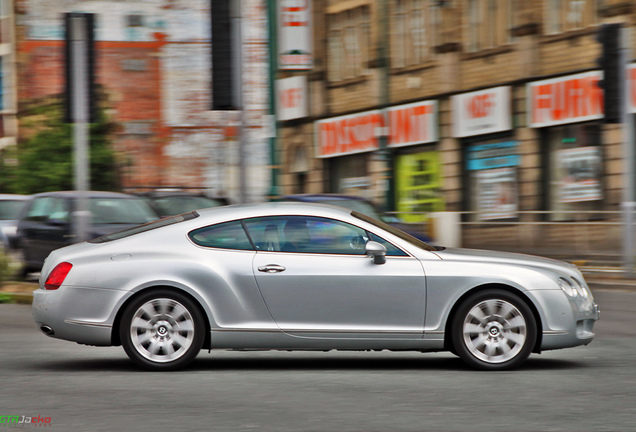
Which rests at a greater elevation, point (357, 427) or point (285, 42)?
point (285, 42)

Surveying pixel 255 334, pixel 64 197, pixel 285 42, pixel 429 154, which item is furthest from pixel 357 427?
pixel 285 42

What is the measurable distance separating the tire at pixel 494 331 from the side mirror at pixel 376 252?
712 mm

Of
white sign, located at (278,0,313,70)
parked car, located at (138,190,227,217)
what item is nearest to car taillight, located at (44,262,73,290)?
parked car, located at (138,190,227,217)

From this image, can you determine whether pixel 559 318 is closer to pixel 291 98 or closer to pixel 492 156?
pixel 492 156

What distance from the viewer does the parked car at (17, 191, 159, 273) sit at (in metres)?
16.9

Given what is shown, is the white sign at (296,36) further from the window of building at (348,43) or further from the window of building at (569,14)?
the window of building at (569,14)

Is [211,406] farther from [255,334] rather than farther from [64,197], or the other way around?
[64,197]

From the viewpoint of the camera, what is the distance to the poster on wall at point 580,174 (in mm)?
24828

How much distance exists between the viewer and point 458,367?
8430 millimetres

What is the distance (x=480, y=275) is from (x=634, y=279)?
36.0 ft

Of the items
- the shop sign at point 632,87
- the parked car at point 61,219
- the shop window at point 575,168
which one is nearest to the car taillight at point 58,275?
the parked car at point 61,219

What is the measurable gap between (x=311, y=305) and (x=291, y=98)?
29129 millimetres

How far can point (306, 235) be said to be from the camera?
8336mm

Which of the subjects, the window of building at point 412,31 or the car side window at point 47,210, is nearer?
the car side window at point 47,210
